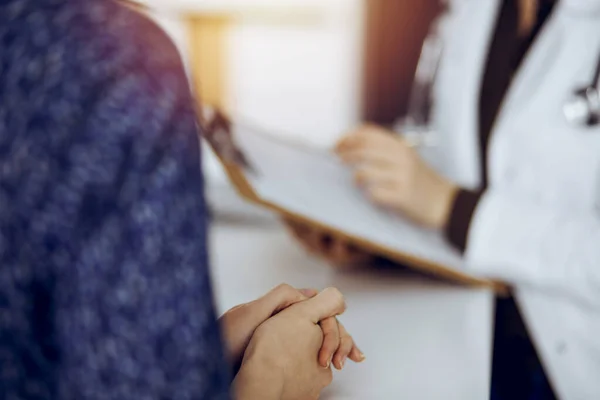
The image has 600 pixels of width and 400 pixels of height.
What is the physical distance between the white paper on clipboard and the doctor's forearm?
0.03 ft

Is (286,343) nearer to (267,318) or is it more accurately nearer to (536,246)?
(267,318)

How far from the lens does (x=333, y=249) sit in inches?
27.1

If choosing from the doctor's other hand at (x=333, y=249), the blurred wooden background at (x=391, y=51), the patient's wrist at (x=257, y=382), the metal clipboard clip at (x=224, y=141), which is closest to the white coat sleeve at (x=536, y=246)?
the doctor's other hand at (x=333, y=249)

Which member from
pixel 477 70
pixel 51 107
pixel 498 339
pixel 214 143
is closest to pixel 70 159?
pixel 51 107

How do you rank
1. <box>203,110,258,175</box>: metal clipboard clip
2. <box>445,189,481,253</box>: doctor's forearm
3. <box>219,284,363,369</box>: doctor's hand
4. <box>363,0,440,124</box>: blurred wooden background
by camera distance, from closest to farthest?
<box>219,284,363,369</box>: doctor's hand
<box>203,110,258,175</box>: metal clipboard clip
<box>445,189,481,253</box>: doctor's forearm
<box>363,0,440,124</box>: blurred wooden background

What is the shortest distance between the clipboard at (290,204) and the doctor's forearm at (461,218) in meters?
0.01

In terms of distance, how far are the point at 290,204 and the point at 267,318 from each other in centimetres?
22

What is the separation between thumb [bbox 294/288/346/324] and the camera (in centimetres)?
35

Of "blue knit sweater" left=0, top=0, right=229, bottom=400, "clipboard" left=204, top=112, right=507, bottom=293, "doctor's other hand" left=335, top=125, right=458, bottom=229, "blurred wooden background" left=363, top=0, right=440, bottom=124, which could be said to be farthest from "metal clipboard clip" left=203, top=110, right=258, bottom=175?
"blurred wooden background" left=363, top=0, right=440, bottom=124

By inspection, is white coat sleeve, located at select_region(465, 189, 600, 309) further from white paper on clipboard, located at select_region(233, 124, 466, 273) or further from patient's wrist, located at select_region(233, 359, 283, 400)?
patient's wrist, located at select_region(233, 359, 283, 400)

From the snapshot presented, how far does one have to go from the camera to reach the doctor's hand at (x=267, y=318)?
1.10 ft

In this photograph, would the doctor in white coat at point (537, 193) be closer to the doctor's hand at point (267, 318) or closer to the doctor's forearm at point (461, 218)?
the doctor's forearm at point (461, 218)

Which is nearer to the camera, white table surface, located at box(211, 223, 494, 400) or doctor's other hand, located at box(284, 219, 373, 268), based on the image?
white table surface, located at box(211, 223, 494, 400)

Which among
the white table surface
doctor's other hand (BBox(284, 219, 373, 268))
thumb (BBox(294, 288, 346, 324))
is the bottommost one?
doctor's other hand (BBox(284, 219, 373, 268))
